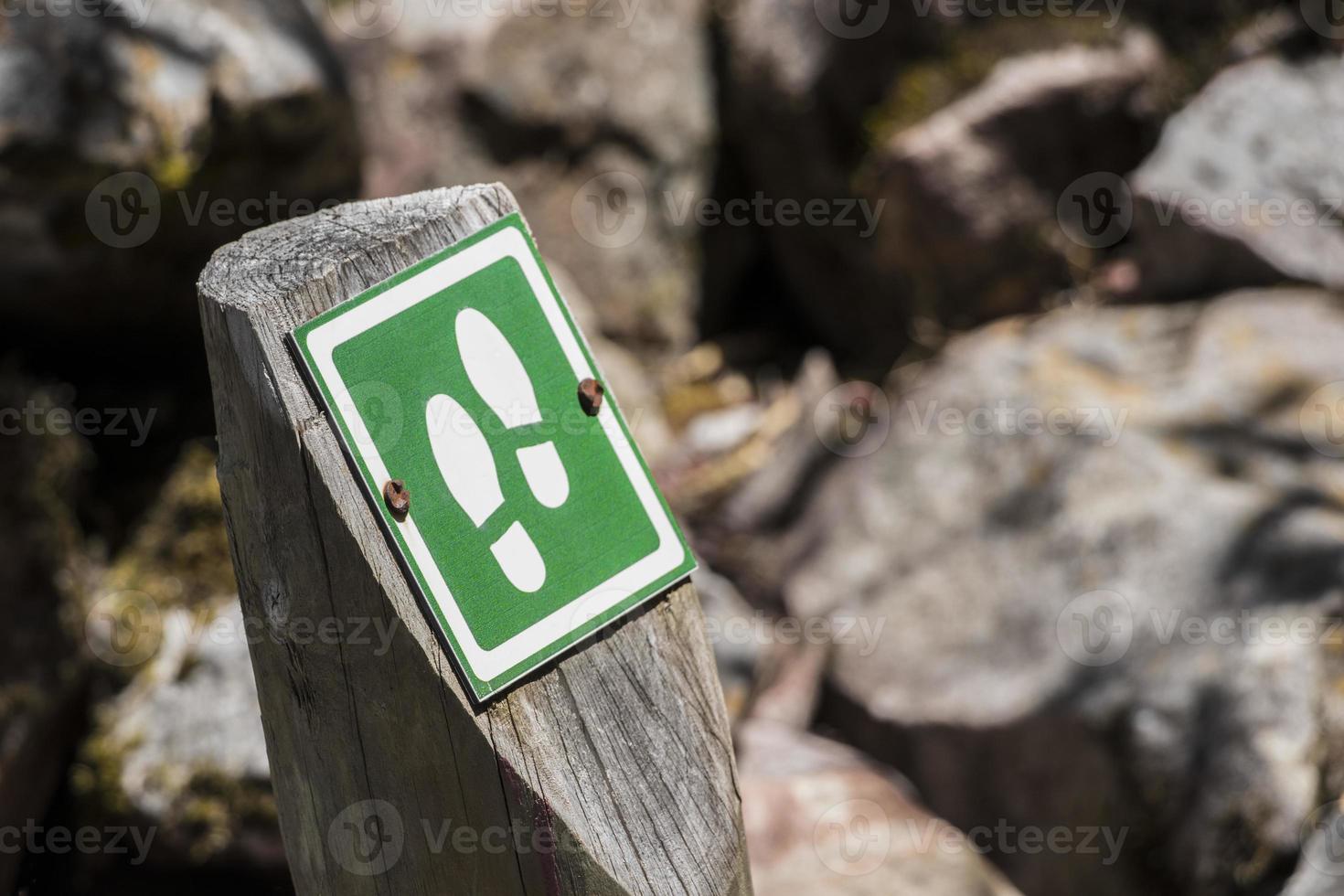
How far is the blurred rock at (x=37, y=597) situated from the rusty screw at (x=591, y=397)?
9.27 feet

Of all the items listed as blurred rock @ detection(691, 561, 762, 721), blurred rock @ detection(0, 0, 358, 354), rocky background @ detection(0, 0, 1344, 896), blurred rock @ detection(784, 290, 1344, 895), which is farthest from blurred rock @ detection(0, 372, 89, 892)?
blurred rock @ detection(784, 290, 1344, 895)

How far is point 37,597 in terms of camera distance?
12.7 ft

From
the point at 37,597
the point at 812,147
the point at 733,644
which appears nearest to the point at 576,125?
the point at 812,147

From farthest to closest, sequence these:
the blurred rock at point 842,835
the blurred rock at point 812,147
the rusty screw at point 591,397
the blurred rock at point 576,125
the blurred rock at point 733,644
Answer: the blurred rock at point 576,125, the blurred rock at point 812,147, the blurred rock at point 733,644, the blurred rock at point 842,835, the rusty screw at point 591,397

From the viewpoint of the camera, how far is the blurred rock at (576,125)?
5812 mm

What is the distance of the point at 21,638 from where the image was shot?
3.74 meters

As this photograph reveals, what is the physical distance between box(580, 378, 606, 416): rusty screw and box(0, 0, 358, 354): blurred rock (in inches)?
116

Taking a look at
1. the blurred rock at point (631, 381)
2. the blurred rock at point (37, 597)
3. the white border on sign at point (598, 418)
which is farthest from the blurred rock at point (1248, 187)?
the blurred rock at point (37, 597)

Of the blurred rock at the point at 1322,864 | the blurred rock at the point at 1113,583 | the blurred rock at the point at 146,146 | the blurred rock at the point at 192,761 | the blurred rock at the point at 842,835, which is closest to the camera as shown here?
the blurred rock at the point at 1322,864

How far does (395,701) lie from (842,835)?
7.06 feet

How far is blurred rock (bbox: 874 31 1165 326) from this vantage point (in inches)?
197

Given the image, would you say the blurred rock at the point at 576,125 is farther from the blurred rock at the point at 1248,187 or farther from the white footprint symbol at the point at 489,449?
the white footprint symbol at the point at 489,449

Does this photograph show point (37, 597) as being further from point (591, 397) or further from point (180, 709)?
point (591, 397)

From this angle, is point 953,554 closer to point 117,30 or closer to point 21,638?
point 21,638
